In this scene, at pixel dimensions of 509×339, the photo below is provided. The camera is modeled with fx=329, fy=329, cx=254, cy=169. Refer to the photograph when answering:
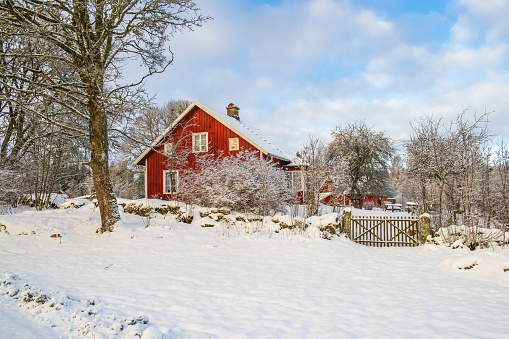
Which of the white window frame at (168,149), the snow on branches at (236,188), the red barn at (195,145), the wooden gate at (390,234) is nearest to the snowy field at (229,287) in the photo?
the wooden gate at (390,234)

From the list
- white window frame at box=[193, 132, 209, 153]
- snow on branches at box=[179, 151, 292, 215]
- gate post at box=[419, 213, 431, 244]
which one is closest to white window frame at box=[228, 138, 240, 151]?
white window frame at box=[193, 132, 209, 153]

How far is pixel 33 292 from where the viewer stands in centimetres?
465

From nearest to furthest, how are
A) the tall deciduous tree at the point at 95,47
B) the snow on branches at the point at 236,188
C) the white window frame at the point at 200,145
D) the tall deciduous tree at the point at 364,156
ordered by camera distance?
the tall deciduous tree at the point at 95,47, the snow on branches at the point at 236,188, the white window frame at the point at 200,145, the tall deciduous tree at the point at 364,156

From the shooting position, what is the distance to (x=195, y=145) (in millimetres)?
22078

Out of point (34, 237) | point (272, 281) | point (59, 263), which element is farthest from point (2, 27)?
point (272, 281)

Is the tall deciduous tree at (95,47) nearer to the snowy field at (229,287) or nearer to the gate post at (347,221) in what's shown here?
the snowy field at (229,287)

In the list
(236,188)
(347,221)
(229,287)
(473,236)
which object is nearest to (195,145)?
(236,188)

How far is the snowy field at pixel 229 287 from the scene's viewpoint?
4.25 meters

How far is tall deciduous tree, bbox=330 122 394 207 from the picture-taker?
26031mm

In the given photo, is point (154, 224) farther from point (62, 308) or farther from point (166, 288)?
point (62, 308)

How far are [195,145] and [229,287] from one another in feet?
55.2

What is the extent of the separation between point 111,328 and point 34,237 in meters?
7.01

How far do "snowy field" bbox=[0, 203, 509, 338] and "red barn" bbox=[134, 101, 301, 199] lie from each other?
10766mm

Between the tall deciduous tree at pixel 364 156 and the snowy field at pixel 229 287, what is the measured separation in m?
15.9
